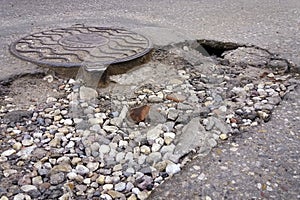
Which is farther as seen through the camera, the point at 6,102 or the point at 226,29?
the point at 226,29

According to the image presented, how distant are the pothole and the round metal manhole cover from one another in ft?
0.42

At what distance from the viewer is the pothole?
1485mm

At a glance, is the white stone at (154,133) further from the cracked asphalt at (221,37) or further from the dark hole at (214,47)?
the dark hole at (214,47)

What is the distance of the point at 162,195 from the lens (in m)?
1.39

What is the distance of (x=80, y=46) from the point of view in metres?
2.54

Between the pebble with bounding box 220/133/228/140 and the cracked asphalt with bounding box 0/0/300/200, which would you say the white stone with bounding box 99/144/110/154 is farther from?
the pebble with bounding box 220/133/228/140

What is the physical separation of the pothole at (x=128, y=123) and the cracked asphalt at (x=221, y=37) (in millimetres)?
84

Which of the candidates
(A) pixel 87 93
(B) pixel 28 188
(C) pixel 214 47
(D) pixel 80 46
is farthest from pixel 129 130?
(C) pixel 214 47

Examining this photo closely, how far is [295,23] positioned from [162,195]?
264 cm

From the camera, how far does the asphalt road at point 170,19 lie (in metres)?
2.86

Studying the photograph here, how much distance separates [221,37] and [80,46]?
119 centimetres

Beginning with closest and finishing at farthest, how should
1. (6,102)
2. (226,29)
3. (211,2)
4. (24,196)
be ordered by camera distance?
(24,196) → (6,102) → (226,29) → (211,2)

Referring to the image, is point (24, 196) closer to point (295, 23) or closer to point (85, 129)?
point (85, 129)

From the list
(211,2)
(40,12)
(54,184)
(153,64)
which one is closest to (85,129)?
(54,184)
